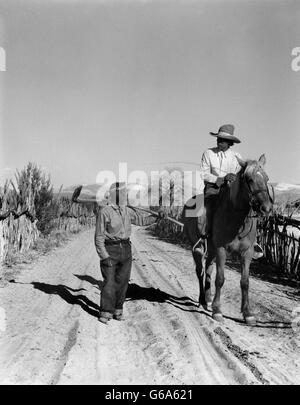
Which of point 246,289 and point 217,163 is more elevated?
point 217,163

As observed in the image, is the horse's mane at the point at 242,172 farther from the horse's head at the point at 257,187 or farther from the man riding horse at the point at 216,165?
the man riding horse at the point at 216,165

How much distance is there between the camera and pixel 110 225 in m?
6.19

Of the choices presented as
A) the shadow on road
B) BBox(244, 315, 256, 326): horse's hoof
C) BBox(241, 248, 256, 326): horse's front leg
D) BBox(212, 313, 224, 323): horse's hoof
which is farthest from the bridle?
the shadow on road

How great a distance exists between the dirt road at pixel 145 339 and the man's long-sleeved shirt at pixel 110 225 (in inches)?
45.6

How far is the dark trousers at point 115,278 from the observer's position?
616cm

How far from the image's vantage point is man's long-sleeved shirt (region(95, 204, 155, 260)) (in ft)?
19.9

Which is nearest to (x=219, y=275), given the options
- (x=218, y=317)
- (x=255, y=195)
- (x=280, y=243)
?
(x=218, y=317)

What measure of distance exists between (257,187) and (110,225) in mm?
2158

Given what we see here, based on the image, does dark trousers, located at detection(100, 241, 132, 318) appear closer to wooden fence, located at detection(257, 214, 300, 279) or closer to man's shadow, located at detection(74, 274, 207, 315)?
man's shadow, located at detection(74, 274, 207, 315)

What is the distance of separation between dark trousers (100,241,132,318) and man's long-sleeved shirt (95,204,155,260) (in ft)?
0.52

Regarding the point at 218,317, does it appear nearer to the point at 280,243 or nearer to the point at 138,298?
the point at 138,298

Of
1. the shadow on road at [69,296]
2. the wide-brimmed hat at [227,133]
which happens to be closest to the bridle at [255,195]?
the wide-brimmed hat at [227,133]

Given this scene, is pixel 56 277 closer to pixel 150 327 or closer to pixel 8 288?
pixel 8 288
